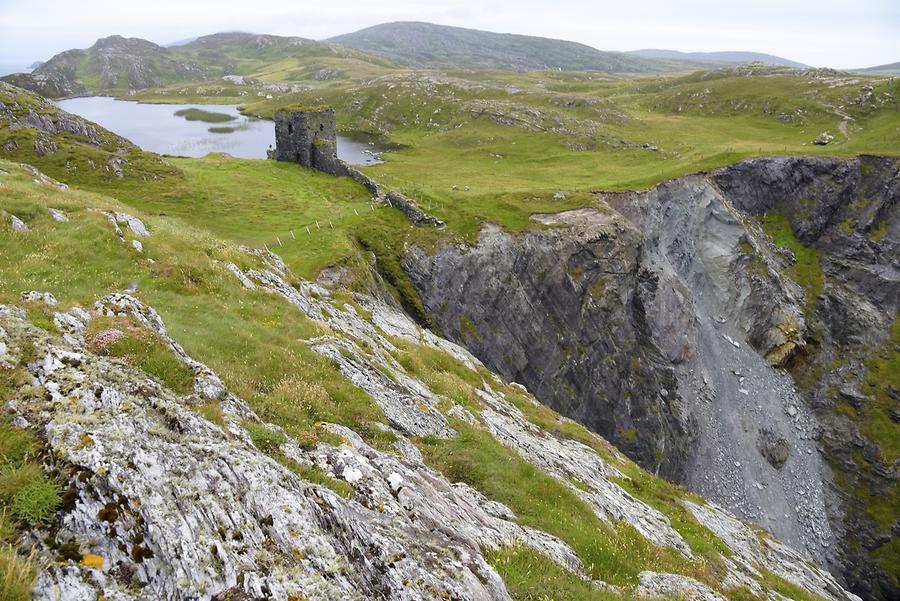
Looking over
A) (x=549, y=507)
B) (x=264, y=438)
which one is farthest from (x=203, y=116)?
(x=549, y=507)

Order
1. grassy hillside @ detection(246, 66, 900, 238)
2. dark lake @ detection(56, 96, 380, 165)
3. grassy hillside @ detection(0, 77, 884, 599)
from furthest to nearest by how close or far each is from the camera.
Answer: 1. dark lake @ detection(56, 96, 380, 165)
2. grassy hillside @ detection(246, 66, 900, 238)
3. grassy hillside @ detection(0, 77, 884, 599)

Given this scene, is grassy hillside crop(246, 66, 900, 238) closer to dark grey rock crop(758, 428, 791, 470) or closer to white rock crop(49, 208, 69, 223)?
dark grey rock crop(758, 428, 791, 470)

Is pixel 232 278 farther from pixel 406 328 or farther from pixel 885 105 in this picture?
pixel 885 105

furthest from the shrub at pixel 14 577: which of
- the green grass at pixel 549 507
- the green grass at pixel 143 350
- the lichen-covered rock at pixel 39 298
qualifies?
the green grass at pixel 549 507

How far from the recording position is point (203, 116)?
168000 millimetres

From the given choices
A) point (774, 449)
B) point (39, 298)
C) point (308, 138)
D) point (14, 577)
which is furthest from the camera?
point (308, 138)

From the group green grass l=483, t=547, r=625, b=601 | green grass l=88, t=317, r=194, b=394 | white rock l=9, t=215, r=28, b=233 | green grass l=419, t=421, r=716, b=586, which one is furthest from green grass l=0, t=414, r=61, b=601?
white rock l=9, t=215, r=28, b=233

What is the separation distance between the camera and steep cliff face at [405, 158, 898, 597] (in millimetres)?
57406

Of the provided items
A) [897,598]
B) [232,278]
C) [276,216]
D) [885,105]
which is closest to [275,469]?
[232,278]

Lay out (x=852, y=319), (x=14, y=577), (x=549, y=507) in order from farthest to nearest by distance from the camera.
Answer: (x=852, y=319), (x=549, y=507), (x=14, y=577)

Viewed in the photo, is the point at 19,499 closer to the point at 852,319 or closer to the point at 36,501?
the point at 36,501

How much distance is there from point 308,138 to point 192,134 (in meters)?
78.8

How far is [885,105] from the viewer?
10400 centimetres

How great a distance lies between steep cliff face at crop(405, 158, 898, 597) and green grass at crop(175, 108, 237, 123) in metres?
140
